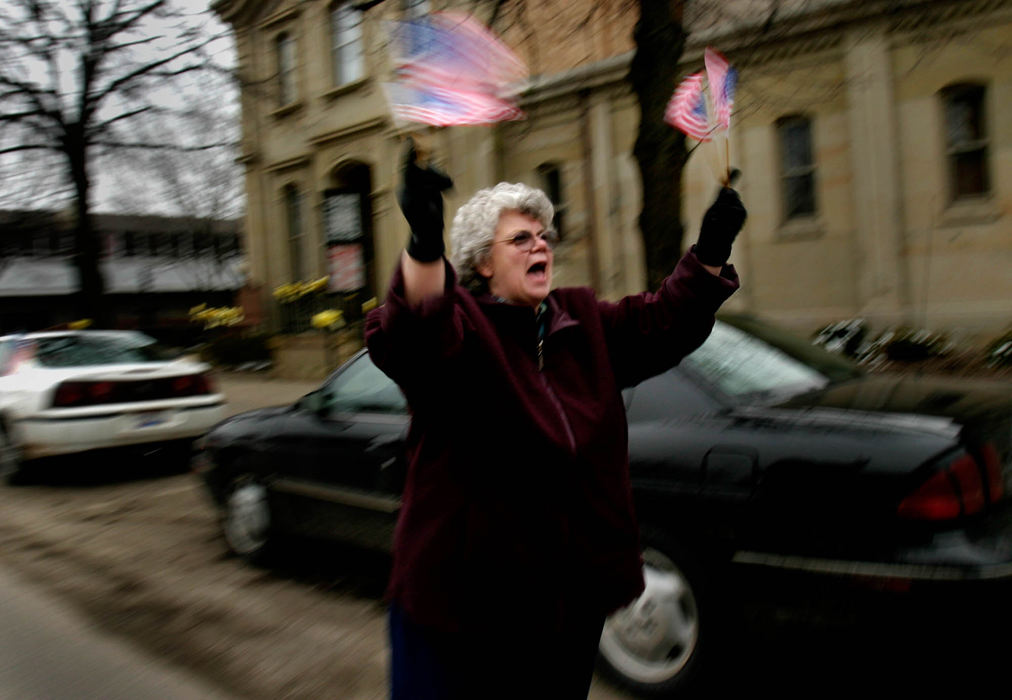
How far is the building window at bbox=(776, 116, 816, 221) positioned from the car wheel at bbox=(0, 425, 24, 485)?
1051 cm

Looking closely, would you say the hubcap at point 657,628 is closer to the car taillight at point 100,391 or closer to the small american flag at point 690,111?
the small american flag at point 690,111

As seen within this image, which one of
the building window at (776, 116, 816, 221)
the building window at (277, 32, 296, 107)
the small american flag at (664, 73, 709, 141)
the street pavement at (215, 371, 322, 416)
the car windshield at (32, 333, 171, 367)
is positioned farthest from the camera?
the building window at (277, 32, 296, 107)

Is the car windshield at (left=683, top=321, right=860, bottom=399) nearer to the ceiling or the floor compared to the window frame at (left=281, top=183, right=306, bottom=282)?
nearer to the floor

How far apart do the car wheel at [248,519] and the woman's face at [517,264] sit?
3.70 meters

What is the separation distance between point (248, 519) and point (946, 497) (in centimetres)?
416

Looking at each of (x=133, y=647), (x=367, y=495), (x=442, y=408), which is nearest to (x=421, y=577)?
(x=442, y=408)

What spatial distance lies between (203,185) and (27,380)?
25408 mm

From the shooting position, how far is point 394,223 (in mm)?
16812

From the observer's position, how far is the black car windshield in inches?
140

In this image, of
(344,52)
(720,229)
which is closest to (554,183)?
(344,52)

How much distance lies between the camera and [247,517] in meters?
5.43

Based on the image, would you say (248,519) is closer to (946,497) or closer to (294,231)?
(946,497)

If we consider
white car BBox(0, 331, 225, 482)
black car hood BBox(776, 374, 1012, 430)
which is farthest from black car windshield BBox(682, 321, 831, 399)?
white car BBox(0, 331, 225, 482)

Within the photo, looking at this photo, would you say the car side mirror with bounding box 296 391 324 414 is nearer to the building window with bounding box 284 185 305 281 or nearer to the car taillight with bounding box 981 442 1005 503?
the car taillight with bounding box 981 442 1005 503
